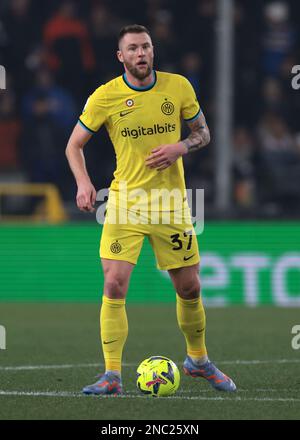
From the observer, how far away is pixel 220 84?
13781 mm

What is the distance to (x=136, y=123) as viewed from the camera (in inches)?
295

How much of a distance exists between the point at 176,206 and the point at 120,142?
523 millimetres

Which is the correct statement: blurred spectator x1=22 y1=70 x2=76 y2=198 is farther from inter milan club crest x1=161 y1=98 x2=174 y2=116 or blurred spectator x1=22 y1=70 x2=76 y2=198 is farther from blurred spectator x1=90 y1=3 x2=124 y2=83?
inter milan club crest x1=161 y1=98 x2=174 y2=116

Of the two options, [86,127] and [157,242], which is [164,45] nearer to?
[86,127]

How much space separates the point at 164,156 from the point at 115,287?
2.73 feet

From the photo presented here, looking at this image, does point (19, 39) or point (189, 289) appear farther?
point (19, 39)

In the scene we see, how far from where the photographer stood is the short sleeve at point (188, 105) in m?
7.61

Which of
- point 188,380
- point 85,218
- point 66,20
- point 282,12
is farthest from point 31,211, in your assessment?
point 188,380

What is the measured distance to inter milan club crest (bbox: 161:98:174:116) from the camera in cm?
752

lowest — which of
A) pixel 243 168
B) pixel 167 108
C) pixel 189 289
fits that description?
pixel 189 289

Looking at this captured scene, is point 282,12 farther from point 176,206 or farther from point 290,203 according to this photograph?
point 176,206

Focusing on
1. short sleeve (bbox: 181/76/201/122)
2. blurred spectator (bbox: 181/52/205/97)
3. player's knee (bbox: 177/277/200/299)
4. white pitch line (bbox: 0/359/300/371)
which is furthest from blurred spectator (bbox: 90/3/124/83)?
player's knee (bbox: 177/277/200/299)

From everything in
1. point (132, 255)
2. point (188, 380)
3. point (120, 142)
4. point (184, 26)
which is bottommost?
point (188, 380)

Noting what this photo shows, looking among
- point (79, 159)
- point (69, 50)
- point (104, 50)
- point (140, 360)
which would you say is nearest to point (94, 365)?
point (140, 360)
